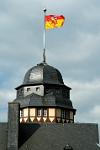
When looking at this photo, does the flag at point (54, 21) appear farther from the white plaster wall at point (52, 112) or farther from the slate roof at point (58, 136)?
the slate roof at point (58, 136)

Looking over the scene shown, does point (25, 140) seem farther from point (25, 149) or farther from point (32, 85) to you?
point (32, 85)

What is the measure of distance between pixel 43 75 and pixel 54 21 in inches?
353

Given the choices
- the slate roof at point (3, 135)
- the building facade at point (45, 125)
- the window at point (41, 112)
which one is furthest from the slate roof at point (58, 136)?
the window at point (41, 112)

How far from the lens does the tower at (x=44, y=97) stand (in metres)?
60.2

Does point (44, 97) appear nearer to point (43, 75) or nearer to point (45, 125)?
point (43, 75)

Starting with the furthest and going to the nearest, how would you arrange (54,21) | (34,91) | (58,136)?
1. (34,91)
2. (54,21)
3. (58,136)

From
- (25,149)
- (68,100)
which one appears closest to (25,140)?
(25,149)

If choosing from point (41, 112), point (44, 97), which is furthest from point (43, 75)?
point (41, 112)

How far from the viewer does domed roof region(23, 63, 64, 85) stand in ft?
209

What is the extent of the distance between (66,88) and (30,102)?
556cm

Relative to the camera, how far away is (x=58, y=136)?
165ft

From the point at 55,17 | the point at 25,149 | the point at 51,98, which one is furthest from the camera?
the point at 51,98

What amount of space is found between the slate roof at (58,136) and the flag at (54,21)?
12113 mm

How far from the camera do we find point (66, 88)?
210 ft
